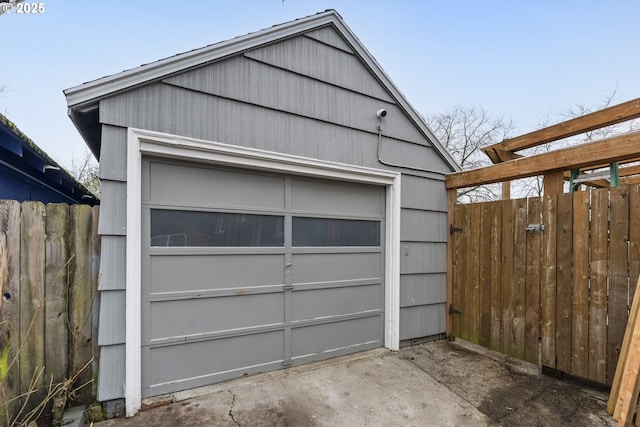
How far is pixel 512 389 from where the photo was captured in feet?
8.44

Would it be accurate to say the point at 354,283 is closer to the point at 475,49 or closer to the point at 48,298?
the point at 48,298

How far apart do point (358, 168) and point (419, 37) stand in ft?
15.2

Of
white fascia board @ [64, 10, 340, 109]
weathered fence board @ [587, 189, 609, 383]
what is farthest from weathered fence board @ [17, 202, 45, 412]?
weathered fence board @ [587, 189, 609, 383]

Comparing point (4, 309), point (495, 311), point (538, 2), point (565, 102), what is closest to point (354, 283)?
point (495, 311)

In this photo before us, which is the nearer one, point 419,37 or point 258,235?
point 258,235

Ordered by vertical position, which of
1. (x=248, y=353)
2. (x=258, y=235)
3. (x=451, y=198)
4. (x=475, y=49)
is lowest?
(x=248, y=353)

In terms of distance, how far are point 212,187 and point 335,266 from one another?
1.52 meters

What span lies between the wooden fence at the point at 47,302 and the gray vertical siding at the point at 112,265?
165mm

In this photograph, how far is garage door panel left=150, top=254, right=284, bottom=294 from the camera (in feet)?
7.82

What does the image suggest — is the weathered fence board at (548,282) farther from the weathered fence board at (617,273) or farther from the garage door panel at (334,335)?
the garage door panel at (334,335)

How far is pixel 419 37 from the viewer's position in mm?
Result: 6082

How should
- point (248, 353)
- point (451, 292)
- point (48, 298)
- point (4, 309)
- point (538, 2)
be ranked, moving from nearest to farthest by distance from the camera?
point (4, 309), point (48, 298), point (248, 353), point (451, 292), point (538, 2)

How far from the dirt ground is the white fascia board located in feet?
11.8

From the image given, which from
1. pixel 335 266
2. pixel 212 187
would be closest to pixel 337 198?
pixel 335 266
